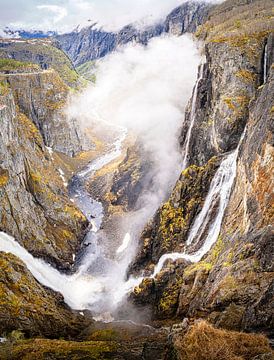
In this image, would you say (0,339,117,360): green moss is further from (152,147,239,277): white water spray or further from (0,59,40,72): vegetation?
(0,59,40,72): vegetation

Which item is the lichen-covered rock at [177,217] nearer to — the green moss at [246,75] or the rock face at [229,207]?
the rock face at [229,207]

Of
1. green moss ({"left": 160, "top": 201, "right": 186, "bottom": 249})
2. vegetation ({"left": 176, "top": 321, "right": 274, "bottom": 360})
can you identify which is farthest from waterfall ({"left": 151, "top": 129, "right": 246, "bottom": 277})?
vegetation ({"left": 176, "top": 321, "right": 274, "bottom": 360})

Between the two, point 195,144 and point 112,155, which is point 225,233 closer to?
point 195,144

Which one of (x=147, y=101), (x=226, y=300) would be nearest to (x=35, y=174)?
(x=226, y=300)

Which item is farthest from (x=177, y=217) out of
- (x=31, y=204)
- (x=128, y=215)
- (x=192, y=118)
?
(x=192, y=118)

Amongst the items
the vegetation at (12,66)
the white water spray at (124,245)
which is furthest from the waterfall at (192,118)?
the vegetation at (12,66)
